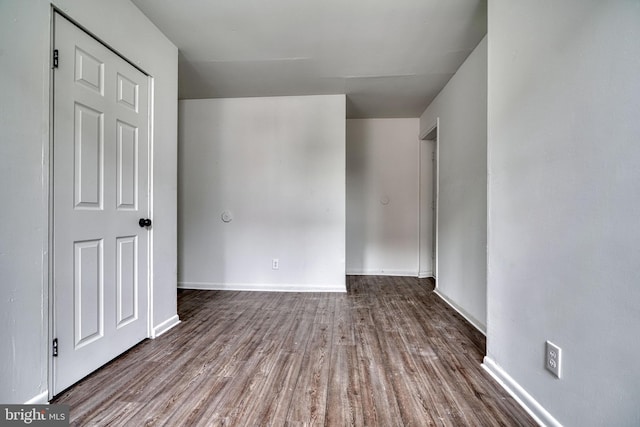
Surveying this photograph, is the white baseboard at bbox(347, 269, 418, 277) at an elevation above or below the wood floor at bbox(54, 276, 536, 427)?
above

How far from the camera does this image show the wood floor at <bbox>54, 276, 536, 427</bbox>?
1319mm

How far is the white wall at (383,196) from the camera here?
14.3ft

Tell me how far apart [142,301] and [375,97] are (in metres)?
3.29

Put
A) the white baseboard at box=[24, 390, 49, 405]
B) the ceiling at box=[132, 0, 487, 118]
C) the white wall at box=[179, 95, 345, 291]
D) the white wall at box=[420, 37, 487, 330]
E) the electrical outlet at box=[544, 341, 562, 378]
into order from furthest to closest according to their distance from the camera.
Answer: the white wall at box=[179, 95, 345, 291] < the white wall at box=[420, 37, 487, 330] < the ceiling at box=[132, 0, 487, 118] < the white baseboard at box=[24, 390, 49, 405] < the electrical outlet at box=[544, 341, 562, 378]

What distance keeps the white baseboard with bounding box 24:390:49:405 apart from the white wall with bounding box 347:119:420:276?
359cm

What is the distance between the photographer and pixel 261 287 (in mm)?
3504

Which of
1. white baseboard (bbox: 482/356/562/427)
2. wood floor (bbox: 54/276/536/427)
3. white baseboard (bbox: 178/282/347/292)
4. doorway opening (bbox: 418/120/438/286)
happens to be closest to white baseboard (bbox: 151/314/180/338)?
wood floor (bbox: 54/276/536/427)

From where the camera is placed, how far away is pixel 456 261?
2844 millimetres

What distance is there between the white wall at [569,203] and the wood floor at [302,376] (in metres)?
0.38

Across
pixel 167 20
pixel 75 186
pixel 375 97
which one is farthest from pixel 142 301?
pixel 375 97

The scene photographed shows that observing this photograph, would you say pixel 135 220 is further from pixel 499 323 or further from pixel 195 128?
pixel 499 323

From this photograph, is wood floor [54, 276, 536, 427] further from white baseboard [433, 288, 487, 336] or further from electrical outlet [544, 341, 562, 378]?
electrical outlet [544, 341, 562, 378]

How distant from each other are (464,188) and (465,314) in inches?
47.2

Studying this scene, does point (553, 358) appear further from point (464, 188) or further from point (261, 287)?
point (261, 287)
